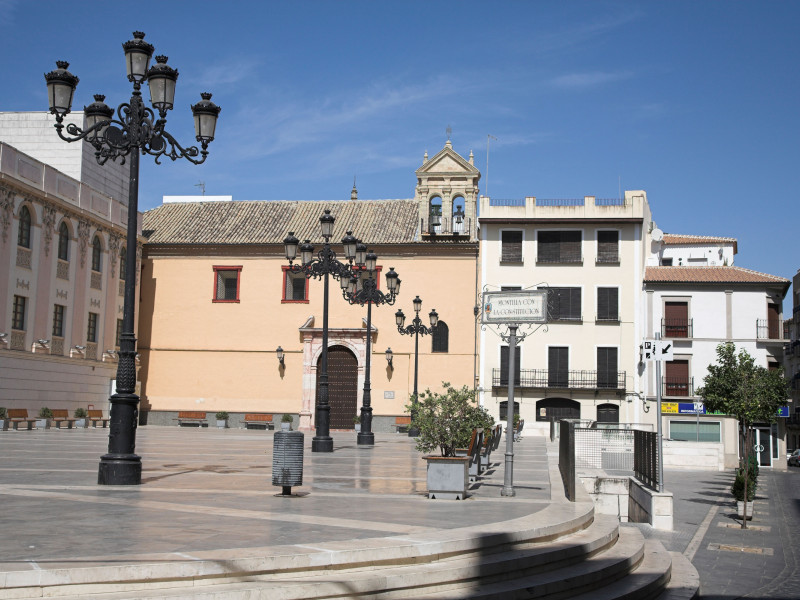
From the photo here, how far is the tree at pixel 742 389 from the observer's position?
116 feet

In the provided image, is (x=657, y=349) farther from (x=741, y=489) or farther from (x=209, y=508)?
(x=209, y=508)

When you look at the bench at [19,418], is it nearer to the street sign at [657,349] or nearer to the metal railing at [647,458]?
the metal railing at [647,458]

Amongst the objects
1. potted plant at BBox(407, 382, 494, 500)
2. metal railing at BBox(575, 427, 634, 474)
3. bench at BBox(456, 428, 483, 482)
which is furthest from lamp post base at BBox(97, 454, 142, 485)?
metal railing at BBox(575, 427, 634, 474)

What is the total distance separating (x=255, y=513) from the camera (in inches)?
371

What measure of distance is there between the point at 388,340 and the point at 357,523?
35.8 meters

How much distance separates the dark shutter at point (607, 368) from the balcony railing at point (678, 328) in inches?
131

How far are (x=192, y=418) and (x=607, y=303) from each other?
21001mm

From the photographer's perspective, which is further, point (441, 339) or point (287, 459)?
point (441, 339)

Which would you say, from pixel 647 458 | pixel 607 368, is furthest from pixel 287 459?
pixel 607 368

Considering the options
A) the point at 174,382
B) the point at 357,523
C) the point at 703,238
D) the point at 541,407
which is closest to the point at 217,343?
the point at 174,382

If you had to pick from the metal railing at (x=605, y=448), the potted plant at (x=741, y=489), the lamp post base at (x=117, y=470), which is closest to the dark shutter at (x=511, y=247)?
the metal railing at (x=605, y=448)

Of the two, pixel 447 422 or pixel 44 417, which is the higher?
pixel 447 422

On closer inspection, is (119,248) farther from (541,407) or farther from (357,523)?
(357,523)

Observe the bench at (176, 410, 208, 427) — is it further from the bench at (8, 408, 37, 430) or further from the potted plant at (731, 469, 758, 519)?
the potted plant at (731, 469, 758, 519)
